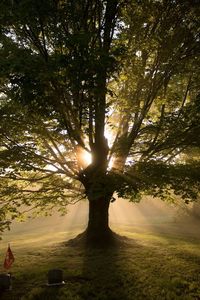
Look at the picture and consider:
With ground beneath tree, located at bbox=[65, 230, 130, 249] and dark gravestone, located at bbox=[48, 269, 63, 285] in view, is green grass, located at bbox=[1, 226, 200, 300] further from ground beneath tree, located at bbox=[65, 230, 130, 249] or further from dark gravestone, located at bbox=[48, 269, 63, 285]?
ground beneath tree, located at bbox=[65, 230, 130, 249]

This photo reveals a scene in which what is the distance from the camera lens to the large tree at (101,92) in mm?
12086

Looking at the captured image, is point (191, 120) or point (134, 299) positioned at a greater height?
point (191, 120)

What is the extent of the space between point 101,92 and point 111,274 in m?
7.78

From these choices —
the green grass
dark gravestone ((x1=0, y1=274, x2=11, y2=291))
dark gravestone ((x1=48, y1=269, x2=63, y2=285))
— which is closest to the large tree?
the green grass

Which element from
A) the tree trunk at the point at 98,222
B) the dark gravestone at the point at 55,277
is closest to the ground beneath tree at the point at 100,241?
the tree trunk at the point at 98,222

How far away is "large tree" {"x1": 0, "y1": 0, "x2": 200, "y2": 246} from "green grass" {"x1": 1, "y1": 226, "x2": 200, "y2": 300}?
2.73 metres

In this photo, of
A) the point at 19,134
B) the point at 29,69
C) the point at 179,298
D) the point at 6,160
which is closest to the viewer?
the point at 29,69

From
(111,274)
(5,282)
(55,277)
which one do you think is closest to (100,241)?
(111,274)

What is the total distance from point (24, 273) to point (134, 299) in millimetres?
5866

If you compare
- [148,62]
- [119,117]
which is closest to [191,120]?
[148,62]

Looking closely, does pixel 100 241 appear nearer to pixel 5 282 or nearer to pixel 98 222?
pixel 98 222

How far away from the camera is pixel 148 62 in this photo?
60.6ft

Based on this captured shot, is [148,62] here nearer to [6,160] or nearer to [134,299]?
[6,160]

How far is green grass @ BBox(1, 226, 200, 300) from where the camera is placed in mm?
12445
